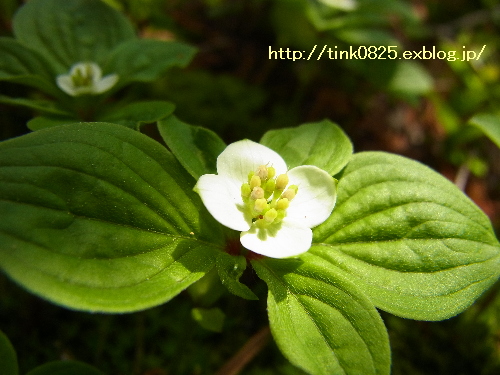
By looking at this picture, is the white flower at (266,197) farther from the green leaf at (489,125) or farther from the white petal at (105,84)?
the green leaf at (489,125)

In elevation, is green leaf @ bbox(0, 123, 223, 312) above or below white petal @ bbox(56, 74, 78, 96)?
below

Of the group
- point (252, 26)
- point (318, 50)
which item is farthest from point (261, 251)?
point (252, 26)

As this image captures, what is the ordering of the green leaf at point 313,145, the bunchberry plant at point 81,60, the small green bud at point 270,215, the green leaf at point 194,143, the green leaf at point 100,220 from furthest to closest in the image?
the bunchberry plant at point 81,60 < the green leaf at point 313,145 < the green leaf at point 194,143 < the small green bud at point 270,215 < the green leaf at point 100,220

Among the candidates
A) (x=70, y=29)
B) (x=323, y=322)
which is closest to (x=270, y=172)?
(x=323, y=322)

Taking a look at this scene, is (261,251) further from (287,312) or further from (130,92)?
(130,92)

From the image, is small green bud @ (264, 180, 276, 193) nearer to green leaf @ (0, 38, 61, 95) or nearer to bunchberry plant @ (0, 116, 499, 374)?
bunchberry plant @ (0, 116, 499, 374)

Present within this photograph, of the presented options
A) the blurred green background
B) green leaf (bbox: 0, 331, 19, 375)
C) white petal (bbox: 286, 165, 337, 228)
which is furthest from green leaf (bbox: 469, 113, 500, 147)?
green leaf (bbox: 0, 331, 19, 375)

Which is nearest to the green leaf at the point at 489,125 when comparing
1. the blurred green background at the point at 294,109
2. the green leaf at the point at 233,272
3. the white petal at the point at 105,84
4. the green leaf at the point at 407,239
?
the blurred green background at the point at 294,109
